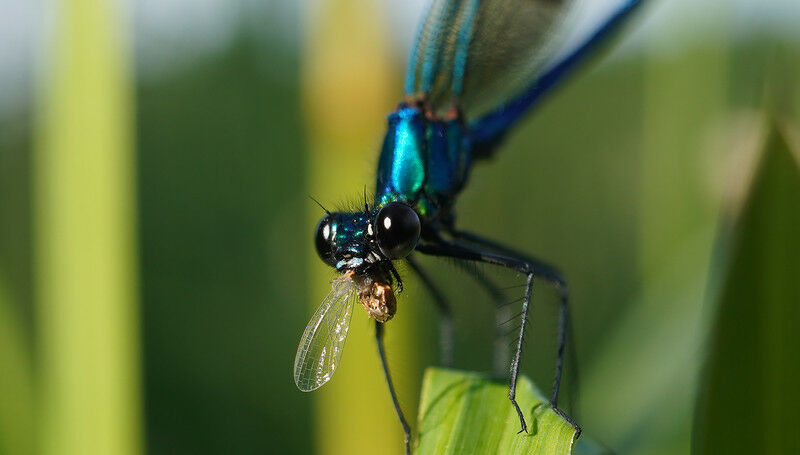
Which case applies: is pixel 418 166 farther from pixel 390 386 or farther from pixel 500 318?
pixel 500 318

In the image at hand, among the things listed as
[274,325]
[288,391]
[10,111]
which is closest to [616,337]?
[288,391]

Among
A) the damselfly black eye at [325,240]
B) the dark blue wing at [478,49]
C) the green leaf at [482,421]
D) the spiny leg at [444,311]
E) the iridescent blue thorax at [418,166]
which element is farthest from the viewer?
the dark blue wing at [478,49]

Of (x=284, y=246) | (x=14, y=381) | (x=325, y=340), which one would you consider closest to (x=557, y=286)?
(x=325, y=340)

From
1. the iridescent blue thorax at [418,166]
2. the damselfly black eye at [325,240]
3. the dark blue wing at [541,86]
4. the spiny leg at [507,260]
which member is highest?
the dark blue wing at [541,86]

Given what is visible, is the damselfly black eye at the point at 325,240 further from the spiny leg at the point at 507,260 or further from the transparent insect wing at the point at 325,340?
the spiny leg at the point at 507,260

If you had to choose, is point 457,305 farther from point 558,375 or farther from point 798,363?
point 798,363

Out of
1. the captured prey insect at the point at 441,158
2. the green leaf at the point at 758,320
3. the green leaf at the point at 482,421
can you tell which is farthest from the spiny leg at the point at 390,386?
the green leaf at the point at 758,320
